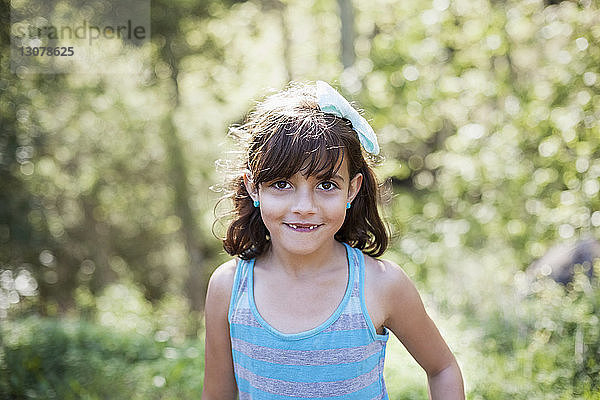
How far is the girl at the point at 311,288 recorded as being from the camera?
5.35 ft

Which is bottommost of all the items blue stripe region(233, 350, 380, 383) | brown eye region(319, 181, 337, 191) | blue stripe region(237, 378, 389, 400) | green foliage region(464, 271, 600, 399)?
green foliage region(464, 271, 600, 399)

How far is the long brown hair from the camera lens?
1.61 metres

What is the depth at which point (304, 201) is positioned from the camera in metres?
1.61

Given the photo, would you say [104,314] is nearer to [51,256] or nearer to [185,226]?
[51,256]

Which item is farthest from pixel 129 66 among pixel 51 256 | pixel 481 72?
pixel 481 72

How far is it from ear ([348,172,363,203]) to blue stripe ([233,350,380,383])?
0.43 meters

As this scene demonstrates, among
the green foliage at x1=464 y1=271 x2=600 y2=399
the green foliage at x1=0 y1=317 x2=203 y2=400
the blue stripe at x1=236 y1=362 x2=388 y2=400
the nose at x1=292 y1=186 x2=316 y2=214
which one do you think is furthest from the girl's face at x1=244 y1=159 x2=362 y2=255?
the green foliage at x1=0 y1=317 x2=203 y2=400

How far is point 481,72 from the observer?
19.9 ft

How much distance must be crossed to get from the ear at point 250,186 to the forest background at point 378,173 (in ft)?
2.13

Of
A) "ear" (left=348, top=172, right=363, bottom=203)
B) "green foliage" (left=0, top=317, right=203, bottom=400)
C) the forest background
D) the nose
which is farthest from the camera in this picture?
the forest background

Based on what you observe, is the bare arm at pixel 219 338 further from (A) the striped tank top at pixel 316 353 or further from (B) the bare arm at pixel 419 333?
(B) the bare arm at pixel 419 333

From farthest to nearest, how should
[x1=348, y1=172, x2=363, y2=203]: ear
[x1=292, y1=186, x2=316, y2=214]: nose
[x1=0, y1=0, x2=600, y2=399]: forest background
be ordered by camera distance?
1. [x1=0, y1=0, x2=600, y2=399]: forest background
2. [x1=348, y1=172, x2=363, y2=203]: ear
3. [x1=292, y1=186, x2=316, y2=214]: nose

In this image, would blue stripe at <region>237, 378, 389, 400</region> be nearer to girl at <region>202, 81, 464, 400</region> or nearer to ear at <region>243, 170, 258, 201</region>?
girl at <region>202, 81, 464, 400</region>

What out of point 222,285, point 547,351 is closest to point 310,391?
point 222,285
